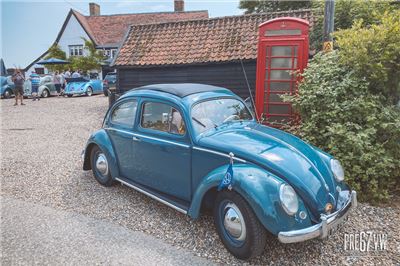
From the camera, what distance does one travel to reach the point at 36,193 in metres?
4.93

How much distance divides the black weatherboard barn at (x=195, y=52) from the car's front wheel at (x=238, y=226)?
674cm

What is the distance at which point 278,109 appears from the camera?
22.9 ft

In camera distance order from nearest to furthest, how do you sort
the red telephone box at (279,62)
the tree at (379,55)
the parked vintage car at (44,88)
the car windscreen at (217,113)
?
the car windscreen at (217,113), the tree at (379,55), the red telephone box at (279,62), the parked vintage car at (44,88)

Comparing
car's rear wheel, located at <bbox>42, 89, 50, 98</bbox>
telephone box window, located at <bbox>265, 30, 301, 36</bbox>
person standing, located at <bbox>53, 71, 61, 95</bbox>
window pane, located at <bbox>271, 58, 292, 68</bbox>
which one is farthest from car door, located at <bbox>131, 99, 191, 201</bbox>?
person standing, located at <bbox>53, 71, 61, 95</bbox>

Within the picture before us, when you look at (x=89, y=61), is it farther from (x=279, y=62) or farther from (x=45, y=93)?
(x=279, y=62)

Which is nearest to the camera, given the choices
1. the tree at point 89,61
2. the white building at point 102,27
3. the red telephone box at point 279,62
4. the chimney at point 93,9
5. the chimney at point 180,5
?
the red telephone box at point 279,62

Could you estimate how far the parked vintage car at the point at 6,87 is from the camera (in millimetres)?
18812

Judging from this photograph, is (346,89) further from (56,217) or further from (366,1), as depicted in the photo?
(366,1)

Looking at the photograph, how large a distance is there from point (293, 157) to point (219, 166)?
2.63 ft

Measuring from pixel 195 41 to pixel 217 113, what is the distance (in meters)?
7.43

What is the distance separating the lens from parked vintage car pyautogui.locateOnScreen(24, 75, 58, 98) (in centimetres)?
1862

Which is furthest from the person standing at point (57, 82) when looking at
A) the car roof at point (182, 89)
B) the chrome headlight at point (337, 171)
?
the chrome headlight at point (337, 171)

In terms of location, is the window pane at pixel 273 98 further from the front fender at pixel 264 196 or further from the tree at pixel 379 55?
the front fender at pixel 264 196

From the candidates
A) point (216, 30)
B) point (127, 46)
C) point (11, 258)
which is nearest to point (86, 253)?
point (11, 258)
